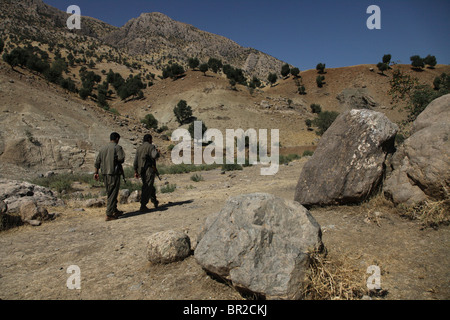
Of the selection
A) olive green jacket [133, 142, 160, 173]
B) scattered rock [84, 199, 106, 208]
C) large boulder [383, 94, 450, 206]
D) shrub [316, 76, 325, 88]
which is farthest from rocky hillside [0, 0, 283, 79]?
large boulder [383, 94, 450, 206]

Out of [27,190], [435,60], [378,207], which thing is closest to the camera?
[378,207]

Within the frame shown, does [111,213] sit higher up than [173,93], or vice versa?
[173,93]

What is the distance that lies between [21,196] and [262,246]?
6.95m

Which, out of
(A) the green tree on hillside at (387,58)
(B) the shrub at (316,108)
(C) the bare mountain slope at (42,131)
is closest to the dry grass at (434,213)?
(C) the bare mountain slope at (42,131)

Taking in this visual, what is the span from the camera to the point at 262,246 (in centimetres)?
253

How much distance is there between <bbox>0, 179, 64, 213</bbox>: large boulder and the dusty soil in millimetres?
1098

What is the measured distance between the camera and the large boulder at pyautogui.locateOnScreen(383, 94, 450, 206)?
3.73 metres

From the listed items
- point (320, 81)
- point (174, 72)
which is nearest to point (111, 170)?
point (174, 72)

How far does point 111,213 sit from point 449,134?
20.9 feet

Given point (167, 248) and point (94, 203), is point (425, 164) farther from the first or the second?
point (94, 203)

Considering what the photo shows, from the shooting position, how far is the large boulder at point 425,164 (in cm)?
373
